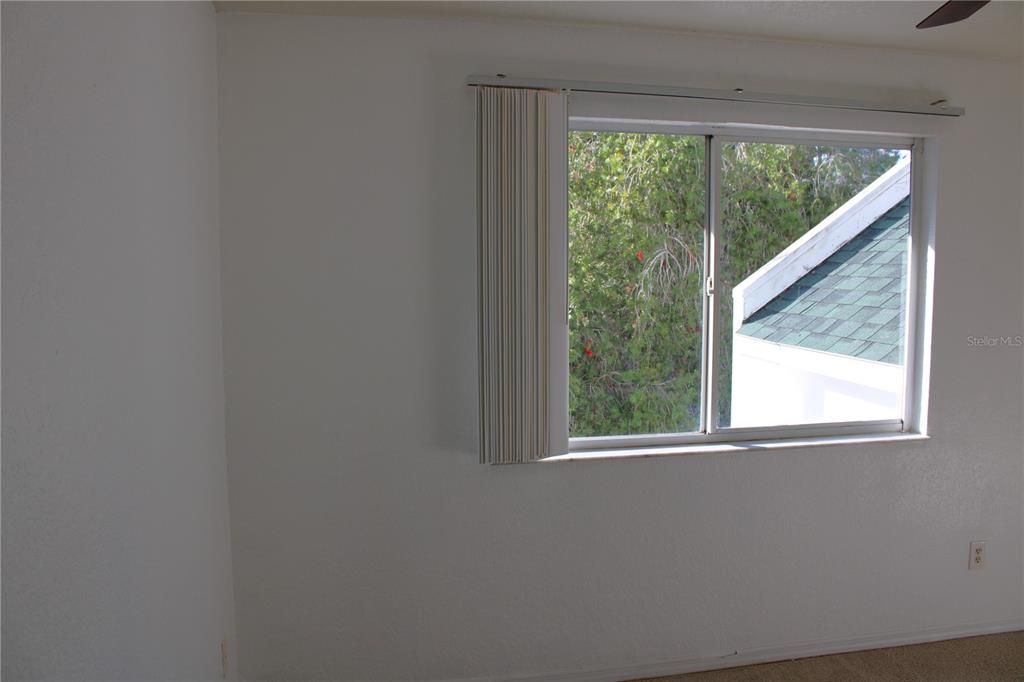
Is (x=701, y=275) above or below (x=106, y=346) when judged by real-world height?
above

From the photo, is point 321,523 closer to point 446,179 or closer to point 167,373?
point 167,373

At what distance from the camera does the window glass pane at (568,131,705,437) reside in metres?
2.32

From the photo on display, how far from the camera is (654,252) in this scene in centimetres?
238

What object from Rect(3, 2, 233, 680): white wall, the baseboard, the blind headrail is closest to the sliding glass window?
the blind headrail

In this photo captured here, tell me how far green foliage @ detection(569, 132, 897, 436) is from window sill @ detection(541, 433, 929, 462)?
0.08 meters

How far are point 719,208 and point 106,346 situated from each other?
6.69 ft

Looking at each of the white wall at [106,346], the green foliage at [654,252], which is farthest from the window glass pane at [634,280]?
the white wall at [106,346]

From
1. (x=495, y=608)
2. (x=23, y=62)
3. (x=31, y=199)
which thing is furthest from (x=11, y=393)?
(x=495, y=608)

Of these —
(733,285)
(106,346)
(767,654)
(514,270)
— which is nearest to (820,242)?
(733,285)

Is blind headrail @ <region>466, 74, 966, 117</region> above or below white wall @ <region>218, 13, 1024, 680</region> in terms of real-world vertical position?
above

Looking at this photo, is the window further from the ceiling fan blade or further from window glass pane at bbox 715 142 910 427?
the ceiling fan blade

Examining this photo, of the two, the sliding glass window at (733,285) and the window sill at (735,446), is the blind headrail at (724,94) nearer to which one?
the sliding glass window at (733,285)

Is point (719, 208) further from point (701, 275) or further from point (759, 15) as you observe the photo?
point (759, 15)

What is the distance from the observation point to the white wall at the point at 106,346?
92 centimetres
